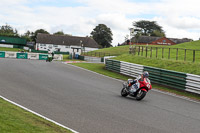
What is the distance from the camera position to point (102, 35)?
12612cm

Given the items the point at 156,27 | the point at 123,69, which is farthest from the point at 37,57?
the point at 156,27

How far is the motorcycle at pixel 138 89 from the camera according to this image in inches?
504

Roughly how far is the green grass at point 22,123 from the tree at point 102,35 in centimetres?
11766

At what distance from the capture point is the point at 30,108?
370 inches

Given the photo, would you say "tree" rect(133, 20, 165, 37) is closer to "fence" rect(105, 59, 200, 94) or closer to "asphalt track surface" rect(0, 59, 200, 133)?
"fence" rect(105, 59, 200, 94)

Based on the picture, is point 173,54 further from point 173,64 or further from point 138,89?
point 138,89

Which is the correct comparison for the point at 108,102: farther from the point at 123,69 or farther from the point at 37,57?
the point at 37,57

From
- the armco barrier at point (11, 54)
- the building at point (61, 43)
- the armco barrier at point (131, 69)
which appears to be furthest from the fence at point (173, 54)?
the building at point (61, 43)

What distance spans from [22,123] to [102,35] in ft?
Result: 394

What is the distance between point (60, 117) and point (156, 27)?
442 ft

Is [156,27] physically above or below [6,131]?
above

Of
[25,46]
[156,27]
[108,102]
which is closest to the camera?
[108,102]

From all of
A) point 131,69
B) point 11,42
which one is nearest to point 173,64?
point 131,69

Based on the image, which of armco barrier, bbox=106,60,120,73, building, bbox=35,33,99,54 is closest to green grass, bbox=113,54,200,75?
armco barrier, bbox=106,60,120,73
